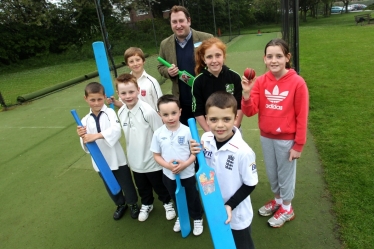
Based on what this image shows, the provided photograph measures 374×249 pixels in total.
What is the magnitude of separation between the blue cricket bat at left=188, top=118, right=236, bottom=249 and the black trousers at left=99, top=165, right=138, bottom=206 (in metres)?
1.29

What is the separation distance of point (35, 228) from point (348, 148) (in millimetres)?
3692

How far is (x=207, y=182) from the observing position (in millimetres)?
1576

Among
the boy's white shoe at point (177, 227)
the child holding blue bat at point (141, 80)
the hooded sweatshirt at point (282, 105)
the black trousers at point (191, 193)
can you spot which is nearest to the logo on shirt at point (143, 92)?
the child holding blue bat at point (141, 80)

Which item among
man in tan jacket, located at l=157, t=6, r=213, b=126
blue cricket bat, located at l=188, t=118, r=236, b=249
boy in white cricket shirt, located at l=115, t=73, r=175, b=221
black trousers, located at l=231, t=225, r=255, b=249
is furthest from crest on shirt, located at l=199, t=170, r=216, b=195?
man in tan jacket, located at l=157, t=6, r=213, b=126

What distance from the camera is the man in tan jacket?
8.64 feet

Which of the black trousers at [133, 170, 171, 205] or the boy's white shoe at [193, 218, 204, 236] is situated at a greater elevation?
the black trousers at [133, 170, 171, 205]

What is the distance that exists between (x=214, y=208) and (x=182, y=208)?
0.79 metres

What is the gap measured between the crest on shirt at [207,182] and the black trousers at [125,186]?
1.29 m

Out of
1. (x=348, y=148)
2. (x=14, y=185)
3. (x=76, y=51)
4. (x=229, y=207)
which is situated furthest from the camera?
(x=76, y=51)

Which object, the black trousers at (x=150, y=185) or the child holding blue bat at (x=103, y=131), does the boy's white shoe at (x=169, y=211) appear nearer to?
the black trousers at (x=150, y=185)

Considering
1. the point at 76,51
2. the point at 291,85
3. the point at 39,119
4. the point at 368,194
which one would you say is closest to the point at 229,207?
the point at 291,85

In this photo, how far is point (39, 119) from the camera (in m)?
6.32

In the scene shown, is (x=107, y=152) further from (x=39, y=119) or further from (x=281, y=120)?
(x=39, y=119)

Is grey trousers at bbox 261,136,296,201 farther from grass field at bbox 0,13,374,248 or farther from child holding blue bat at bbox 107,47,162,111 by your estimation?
child holding blue bat at bbox 107,47,162,111
